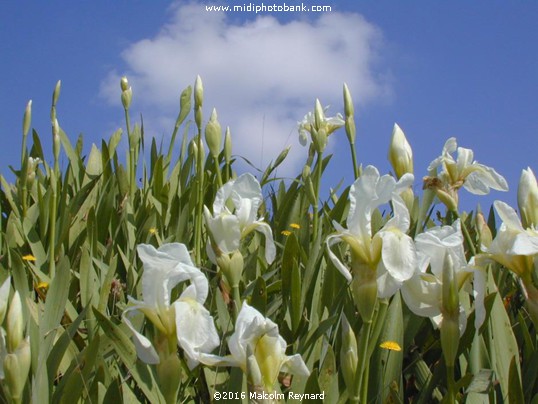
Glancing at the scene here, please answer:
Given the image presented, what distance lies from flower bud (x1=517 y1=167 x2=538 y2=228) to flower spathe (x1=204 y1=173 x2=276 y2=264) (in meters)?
0.64

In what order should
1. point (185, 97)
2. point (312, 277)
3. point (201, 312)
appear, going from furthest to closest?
point (185, 97) < point (312, 277) < point (201, 312)

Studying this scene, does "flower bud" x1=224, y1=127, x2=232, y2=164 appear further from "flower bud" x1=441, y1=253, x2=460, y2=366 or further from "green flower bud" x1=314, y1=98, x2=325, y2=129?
"flower bud" x1=441, y1=253, x2=460, y2=366

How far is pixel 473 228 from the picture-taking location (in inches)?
111

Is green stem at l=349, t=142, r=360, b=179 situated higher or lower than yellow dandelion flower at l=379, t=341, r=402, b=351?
higher

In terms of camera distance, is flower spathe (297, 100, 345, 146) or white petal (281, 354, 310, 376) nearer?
white petal (281, 354, 310, 376)

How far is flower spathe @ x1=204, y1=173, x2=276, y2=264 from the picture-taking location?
167 cm

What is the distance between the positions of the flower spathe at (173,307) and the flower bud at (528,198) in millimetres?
737

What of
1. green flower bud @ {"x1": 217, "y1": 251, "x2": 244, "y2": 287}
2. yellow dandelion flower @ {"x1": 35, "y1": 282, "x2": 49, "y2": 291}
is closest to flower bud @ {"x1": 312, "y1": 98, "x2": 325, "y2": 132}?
green flower bud @ {"x1": 217, "y1": 251, "x2": 244, "y2": 287}

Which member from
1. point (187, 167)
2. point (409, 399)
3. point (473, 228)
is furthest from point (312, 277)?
point (187, 167)

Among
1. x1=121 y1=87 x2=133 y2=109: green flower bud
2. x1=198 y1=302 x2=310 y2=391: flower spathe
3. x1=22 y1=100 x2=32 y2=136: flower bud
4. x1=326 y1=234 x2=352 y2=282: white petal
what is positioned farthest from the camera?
x1=121 y1=87 x2=133 y2=109: green flower bud

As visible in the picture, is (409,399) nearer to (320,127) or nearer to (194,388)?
(194,388)

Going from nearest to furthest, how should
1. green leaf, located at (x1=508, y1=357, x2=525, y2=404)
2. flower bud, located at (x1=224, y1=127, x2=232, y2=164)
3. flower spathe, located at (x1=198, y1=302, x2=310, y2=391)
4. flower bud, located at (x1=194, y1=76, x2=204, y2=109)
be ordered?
flower spathe, located at (x1=198, y1=302, x2=310, y2=391) → green leaf, located at (x1=508, y1=357, x2=525, y2=404) → flower bud, located at (x1=194, y1=76, x2=204, y2=109) → flower bud, located at (x1=224, y1=127, x2=232, y2=164)

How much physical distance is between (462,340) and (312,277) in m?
0.54

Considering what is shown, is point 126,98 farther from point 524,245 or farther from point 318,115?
point 524,245
